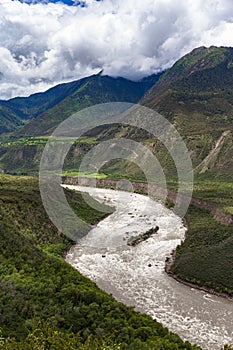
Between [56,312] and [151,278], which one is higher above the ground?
[151,278]

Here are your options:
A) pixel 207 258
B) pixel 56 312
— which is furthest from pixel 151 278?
pixel 56 312

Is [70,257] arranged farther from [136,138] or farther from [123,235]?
[136,138]

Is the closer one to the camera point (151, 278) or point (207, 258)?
point (151, 278)

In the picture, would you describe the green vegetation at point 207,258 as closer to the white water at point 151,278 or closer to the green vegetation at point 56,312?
the white water at point 151,278

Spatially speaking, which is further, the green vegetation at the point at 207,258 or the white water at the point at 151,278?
the green vegetation at the point at 207,258

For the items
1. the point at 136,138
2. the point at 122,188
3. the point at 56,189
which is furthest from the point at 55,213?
the point at 136,138

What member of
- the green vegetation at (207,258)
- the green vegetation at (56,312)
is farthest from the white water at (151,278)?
the green vegetation at (56,312)

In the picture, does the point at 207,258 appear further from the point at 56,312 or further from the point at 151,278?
the point at 56,312
